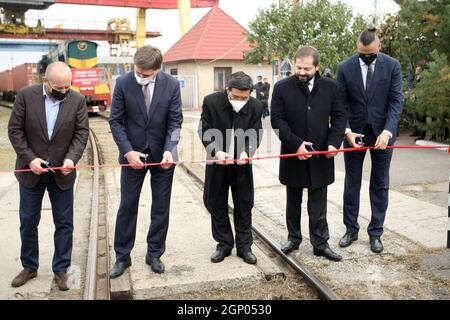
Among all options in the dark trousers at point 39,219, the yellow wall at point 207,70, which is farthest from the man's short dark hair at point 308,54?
the yellow wall at point 207,70

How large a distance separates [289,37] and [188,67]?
37.5 feet

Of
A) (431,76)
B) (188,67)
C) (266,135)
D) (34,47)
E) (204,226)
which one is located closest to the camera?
(204,226)

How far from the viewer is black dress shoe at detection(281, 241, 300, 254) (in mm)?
5068

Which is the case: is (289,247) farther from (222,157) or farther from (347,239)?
(222,157)

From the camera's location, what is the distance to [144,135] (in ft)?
14.5

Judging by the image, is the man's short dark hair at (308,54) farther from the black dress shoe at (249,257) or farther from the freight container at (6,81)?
the freight container at (6,81)

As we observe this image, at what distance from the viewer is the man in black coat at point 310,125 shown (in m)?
4.70

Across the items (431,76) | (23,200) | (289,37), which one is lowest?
(23,200)

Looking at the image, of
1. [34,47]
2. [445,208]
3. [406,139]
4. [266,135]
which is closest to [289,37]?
[266,135]

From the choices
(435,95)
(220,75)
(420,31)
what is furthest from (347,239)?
(220,75)

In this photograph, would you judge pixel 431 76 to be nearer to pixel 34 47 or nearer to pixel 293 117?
pixel 293 117

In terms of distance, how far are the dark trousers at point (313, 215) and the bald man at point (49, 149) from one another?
2.19 meters

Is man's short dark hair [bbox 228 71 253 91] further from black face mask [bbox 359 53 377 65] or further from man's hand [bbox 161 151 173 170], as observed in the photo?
black face mask [bbox 359 53 377 65]
